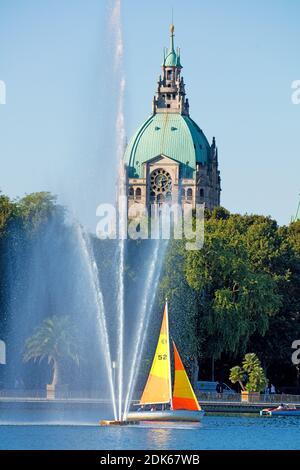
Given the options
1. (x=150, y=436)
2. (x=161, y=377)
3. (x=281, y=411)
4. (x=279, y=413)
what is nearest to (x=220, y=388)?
(x=281, y=411)

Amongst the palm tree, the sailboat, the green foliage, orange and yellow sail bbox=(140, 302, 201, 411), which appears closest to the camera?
the sailboat

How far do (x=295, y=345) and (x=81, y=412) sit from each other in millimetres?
34230

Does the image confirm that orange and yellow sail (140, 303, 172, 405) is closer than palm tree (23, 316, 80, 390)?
Yes

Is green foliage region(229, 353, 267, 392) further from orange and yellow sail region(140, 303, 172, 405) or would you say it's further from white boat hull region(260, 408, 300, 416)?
orange and yellow sail region(140, 303, 172, 405)

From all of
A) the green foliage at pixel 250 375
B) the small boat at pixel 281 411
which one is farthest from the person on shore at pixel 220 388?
the small boat at pixel 281 411

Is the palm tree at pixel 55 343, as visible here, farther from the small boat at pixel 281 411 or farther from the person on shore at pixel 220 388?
the person on shore at pixel 220 388

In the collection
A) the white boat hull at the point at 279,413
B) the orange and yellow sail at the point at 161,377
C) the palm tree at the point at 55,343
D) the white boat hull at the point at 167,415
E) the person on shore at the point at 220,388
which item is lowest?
the white boat hull at the point at 167,415

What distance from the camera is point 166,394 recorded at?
102 m

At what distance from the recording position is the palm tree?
121500mm

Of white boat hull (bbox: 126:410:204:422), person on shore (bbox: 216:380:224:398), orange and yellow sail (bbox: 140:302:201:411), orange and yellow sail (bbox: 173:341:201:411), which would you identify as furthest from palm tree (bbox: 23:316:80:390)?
white boat hull (bbox: 126:410:204:422)

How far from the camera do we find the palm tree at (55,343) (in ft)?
399

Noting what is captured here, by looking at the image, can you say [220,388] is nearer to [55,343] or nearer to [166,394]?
[55,343]
